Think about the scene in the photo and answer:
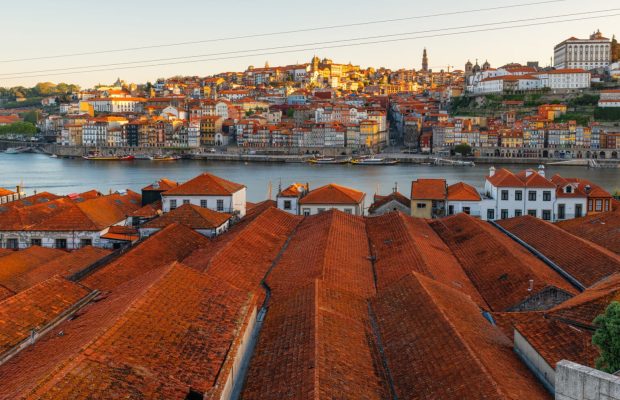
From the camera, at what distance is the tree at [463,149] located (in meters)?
63.5

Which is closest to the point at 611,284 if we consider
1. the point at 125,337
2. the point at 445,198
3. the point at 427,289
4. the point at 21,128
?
the point at 427,289

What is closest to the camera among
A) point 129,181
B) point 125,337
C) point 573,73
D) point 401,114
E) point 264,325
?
point 125,337

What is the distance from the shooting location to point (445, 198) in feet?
65.6

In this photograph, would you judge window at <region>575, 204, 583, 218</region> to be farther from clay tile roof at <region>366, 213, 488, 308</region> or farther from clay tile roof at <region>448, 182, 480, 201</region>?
clay tile roof at <region>366, 213, 488, 308</region>

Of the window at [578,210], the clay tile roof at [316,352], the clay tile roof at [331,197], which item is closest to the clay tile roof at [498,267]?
the clay tile roof at [316,352]

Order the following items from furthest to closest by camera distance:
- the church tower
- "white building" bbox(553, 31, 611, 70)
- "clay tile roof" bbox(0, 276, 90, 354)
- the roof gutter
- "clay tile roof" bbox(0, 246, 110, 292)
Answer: the church tower → "white building" bbox(553, 31, 611, 70) → "clay tile roof" bbox(0, 246, 110, 292) → the roof gutter → "clay tile roof" bbox(0, 276, 90, 354)

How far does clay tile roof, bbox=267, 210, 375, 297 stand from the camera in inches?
381

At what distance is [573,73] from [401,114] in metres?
19.0

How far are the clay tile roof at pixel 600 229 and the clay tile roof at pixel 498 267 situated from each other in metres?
1.83

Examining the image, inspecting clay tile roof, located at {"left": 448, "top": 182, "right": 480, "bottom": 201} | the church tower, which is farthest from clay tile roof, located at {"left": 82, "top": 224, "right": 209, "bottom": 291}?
the church tower

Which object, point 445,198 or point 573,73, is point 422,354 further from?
point 573,73

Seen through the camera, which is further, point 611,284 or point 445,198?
point 445,198

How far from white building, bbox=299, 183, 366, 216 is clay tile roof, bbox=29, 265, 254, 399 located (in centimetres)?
1216

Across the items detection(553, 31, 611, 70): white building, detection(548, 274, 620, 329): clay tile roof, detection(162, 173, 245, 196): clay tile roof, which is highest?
detection(553, 31, 611, 70): white building
